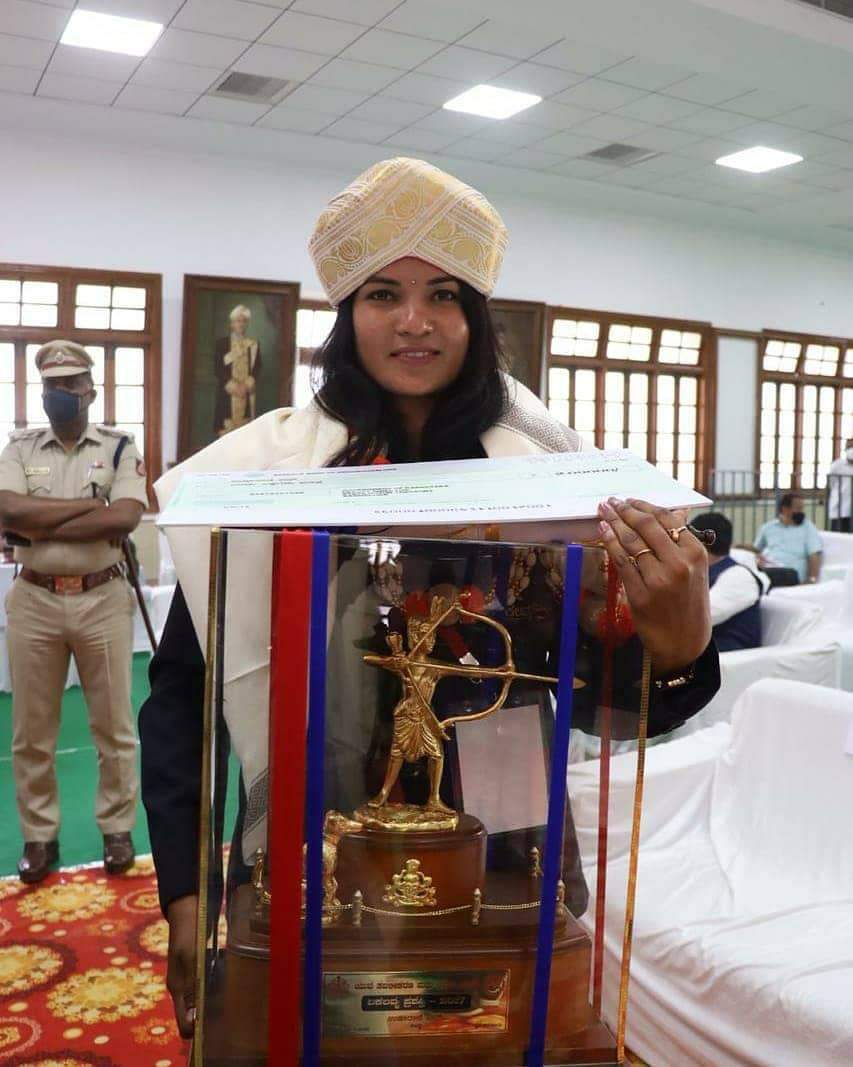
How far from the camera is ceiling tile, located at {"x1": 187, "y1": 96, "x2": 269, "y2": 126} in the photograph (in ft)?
24.8

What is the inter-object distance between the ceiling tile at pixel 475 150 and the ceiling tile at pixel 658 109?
1.29 meters

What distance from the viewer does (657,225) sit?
37.1ft

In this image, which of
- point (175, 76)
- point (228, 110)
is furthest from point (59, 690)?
point (228, 110)

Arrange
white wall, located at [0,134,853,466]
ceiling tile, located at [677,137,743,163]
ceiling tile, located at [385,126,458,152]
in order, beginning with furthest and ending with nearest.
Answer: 1. ceiling tile, located at [677,137,743,163]
2. ceiling tile, located at [385,126,458,152]
3. white wall, located at [0,134,853,466]

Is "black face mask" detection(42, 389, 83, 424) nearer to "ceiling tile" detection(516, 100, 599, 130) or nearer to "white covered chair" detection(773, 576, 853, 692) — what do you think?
"white covered chair" detection(773, 576, 853, 692)

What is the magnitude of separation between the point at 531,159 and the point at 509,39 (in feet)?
9.23

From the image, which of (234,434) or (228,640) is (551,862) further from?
(234,434)

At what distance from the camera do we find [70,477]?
386cm

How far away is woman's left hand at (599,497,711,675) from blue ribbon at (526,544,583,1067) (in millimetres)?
39

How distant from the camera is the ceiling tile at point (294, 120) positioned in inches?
309

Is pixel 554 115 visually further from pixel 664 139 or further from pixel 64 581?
pixel 64 581

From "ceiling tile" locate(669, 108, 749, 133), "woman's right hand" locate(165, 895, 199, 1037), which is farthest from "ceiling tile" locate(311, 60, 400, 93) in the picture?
"woman's right hand" locate(165, 895, 199, 1037)

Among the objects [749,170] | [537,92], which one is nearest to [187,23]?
[537,92]

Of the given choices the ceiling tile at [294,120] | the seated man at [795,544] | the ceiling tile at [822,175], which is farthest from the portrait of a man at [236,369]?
the ceiling tile at [822,175]
